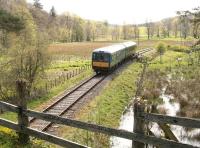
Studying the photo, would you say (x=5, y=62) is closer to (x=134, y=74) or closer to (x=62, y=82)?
(x=62, y=82)

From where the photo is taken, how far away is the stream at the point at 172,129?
1884 cm

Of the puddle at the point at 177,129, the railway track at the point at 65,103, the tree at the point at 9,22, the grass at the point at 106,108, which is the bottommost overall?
the puddle at the point at 177,129

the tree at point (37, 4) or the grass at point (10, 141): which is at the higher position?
the tree at point (37, 4)

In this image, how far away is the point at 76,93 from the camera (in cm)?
2700

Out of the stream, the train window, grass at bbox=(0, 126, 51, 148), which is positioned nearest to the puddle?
the stream

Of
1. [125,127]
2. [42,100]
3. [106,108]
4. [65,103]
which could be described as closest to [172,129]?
[125,127]

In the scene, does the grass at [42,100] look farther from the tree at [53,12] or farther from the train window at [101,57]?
the tree at [53,12]

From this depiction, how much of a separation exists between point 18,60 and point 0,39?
38473 mm

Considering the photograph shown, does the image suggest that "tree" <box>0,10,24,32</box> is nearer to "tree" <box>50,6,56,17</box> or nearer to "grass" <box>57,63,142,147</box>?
"grass" <box>57,63,142,147</box>

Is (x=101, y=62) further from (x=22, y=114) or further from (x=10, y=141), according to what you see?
(x=22, y=114)

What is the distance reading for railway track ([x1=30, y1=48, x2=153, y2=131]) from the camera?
18.0 meters

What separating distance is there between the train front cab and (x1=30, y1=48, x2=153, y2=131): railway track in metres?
3.52

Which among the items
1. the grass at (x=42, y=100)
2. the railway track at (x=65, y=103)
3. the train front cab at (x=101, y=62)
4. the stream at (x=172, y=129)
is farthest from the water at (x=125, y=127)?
the train front cab at (x=101, y=62)

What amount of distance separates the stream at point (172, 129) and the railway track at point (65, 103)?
11.6ft
